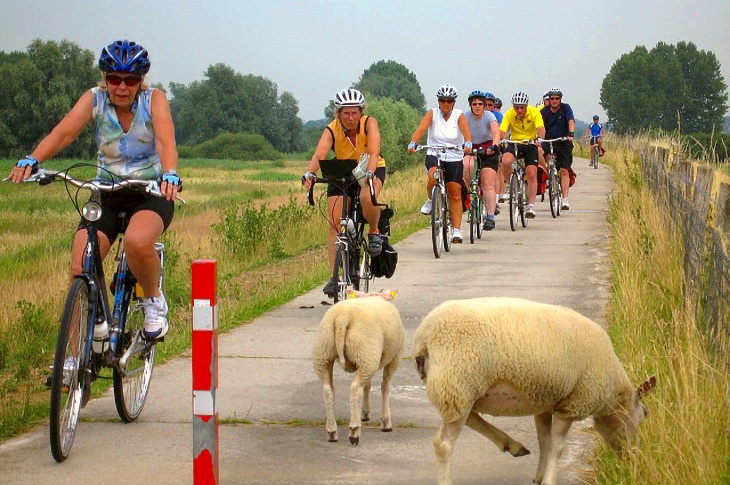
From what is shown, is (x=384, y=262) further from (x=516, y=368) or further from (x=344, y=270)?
(x=516, y=368)

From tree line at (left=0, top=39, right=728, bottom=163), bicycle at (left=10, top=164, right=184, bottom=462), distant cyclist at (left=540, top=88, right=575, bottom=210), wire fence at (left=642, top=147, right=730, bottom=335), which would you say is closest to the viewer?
bicycle at (left=10, top=164, right=184, bottom=462)

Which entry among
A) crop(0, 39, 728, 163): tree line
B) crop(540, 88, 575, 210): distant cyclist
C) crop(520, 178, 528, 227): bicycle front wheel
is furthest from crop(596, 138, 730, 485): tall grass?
crop(0, 39, 728, 163): tree line

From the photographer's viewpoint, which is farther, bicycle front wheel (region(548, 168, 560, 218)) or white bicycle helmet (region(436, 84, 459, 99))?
bicycle front wheel (region(548, 168, 560, 218))

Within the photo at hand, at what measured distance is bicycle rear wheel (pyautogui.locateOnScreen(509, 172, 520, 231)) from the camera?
1912 cm

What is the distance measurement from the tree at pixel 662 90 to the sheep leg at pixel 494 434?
153653 millimetres

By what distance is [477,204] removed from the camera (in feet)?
58.6

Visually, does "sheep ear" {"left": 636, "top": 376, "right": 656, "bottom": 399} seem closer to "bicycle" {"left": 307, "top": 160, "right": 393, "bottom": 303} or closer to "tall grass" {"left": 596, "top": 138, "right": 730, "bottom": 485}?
"tall grass" {"left": 596, "top": 138, "right": 730, "bottom": 485}

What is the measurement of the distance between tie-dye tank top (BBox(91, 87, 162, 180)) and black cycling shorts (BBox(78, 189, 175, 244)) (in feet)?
0.58

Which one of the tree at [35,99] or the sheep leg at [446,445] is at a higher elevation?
the tree at [35,99]

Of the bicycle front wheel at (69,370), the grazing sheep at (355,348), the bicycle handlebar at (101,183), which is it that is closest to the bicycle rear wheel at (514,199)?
the grazing sheep at (355,348)

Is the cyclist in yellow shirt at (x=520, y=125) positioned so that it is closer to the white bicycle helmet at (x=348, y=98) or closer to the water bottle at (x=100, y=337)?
the white bicycle helmet at (x=348, y=98)

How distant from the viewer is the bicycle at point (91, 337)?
601 cm

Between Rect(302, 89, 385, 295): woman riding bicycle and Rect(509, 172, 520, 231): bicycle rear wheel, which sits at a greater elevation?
Rect(302, 89, 385, 295): woman riding bicycle

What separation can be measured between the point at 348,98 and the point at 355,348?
471 centimetres
